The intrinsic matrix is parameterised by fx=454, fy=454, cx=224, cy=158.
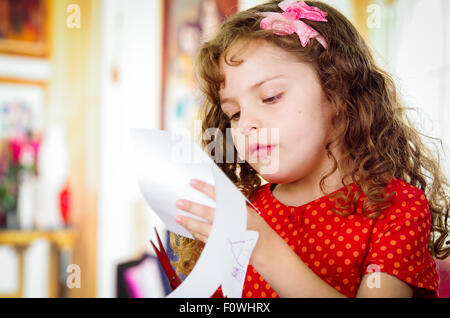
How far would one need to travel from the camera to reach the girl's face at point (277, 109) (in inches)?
26.6

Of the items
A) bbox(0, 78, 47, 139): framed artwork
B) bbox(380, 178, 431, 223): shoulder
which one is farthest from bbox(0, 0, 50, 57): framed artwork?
bbox(380, 178, 431, 223): shoulder

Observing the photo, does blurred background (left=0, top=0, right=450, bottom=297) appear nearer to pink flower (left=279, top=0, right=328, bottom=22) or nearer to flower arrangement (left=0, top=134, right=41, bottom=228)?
flower arrangement (left=0, top=134, right=41, bottom=228)

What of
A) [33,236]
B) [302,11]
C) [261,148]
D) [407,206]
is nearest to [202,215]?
[261,148]

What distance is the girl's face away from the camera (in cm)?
67

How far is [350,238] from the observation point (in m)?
0.67

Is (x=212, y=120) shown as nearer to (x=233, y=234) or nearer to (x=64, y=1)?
(x=233, y=234)

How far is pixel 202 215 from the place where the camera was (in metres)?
0.53

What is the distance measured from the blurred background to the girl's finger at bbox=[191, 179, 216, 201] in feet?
5.01

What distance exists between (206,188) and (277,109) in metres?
0.21

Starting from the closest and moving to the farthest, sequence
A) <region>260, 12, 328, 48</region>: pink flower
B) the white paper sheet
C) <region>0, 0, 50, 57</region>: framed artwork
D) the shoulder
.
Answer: the white paper sheet < the shoulder < <region>260, 12, 328, 48</region>: pink flower < <region>0, 0, 50, 57</region>: framed artwork

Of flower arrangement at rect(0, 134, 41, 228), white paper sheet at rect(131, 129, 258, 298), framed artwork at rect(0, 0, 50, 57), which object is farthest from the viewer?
framed artwork at rect(0, 0, 50, 57)

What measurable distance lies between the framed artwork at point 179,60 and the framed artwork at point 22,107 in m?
0.56

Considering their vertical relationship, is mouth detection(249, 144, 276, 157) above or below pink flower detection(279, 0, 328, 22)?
below

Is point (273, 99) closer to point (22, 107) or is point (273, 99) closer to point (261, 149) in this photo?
point (261, 149)
